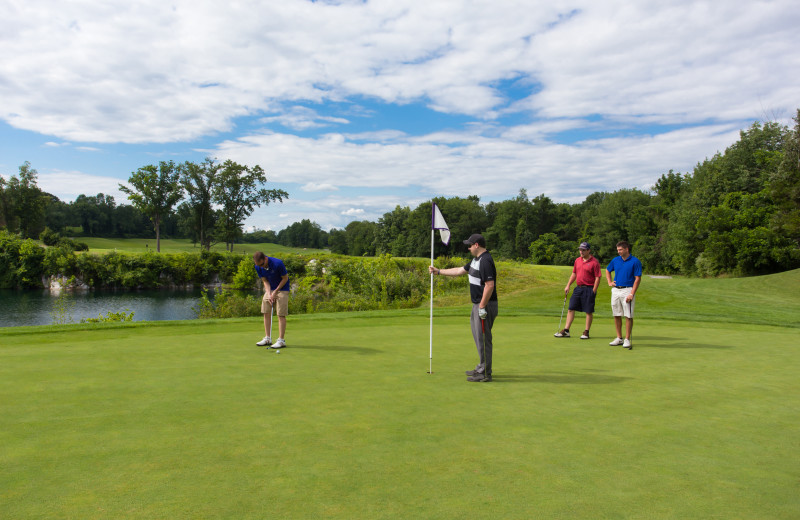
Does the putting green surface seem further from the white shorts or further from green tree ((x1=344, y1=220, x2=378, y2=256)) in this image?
green tree ((x1=344, y1=220, x2=378, y2=256))

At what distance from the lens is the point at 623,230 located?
8575 centimetres

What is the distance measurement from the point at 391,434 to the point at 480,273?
3454 mm

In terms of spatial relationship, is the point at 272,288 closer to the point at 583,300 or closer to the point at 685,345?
the point at 583,300

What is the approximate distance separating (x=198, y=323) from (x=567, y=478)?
11403 millimetres

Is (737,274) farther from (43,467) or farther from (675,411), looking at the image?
(43,467)

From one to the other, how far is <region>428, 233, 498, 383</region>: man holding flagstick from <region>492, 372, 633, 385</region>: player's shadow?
295 mm

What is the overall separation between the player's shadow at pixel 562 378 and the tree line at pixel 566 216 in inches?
1465

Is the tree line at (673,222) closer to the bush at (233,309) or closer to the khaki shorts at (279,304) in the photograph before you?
the khaki shorts at (279,304)

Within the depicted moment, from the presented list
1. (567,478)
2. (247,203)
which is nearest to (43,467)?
(567,478)

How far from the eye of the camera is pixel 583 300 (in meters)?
12.1

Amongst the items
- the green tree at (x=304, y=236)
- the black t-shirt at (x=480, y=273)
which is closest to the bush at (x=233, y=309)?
the black t-shirt at (x=480, y=273)

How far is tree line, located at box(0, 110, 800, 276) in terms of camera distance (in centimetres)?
4781

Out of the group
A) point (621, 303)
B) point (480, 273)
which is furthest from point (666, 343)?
point (480, 273)

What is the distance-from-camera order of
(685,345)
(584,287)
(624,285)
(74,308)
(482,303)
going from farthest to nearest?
1. (74,308)
2. (584,287)
3. (624,285)
4. (685,345)
5. (482,303)
